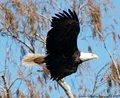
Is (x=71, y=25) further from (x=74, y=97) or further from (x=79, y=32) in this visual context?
(x=74, y=97)

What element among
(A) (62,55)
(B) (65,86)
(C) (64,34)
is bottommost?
(B) (65,86)

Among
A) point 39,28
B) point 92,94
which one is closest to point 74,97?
Result: point 92,94

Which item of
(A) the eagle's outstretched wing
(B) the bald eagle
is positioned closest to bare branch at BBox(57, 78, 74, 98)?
(B) the bald eagle

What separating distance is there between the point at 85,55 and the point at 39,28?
1238 mm

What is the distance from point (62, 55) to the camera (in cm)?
1396

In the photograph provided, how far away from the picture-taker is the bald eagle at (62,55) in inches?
543

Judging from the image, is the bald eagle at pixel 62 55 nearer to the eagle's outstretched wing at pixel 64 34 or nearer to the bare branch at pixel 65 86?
the eagle's outstretched wing at pixel 64 34

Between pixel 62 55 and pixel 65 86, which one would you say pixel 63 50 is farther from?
pixel 65 86

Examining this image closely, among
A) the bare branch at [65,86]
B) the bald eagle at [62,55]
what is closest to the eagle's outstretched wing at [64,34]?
the bald eagle at [62,55]

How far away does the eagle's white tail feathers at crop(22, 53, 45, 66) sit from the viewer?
13.9 m

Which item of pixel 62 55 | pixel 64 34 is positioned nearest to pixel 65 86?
pixel 62 55

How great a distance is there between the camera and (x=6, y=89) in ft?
48.1

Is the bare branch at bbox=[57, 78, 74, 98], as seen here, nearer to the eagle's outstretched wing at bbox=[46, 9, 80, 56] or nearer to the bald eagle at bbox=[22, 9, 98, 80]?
the bald eagle at bbox=[22, 9, 98, 80]

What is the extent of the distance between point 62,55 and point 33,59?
1.37 feet
